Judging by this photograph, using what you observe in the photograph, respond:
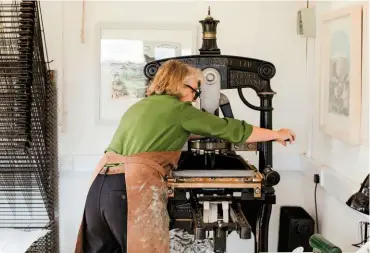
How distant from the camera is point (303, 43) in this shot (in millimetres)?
3236

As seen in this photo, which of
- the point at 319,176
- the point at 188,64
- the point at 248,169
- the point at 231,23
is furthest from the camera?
the point at 231,23

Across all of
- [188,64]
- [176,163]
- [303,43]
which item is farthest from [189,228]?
[303,43]

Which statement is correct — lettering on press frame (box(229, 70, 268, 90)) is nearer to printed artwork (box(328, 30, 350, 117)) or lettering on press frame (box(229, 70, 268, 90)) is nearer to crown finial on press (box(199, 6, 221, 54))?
crown finial on press (box(199, 6, 221, 54))

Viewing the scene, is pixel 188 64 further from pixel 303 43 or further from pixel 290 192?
pixel 290 192

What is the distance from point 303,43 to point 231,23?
456 mm

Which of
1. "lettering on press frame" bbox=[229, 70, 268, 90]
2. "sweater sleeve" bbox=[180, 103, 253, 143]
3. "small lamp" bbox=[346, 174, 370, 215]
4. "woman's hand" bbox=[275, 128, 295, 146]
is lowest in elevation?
"small lamp" bbox=[346, 174, 370, 215]

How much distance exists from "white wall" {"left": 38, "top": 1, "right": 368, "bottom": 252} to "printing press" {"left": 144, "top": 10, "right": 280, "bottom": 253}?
83cm

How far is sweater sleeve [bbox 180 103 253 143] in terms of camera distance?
2105mm

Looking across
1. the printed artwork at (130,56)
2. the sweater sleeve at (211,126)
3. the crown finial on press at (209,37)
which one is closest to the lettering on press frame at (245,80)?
the crown finial on press at (209,37)

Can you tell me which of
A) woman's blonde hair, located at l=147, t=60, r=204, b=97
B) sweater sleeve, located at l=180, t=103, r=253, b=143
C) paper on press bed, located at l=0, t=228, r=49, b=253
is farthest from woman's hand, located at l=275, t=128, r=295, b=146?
paper on press bed, located at l=0, t=228, r=49, b=253

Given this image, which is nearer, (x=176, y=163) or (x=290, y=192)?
(x=176, y=163)

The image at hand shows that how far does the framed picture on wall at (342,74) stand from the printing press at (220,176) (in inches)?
15.2

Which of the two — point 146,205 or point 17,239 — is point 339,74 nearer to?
point 146,205

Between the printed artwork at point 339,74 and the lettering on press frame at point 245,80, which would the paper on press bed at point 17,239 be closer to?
the lettering on press frame at point 245,80
